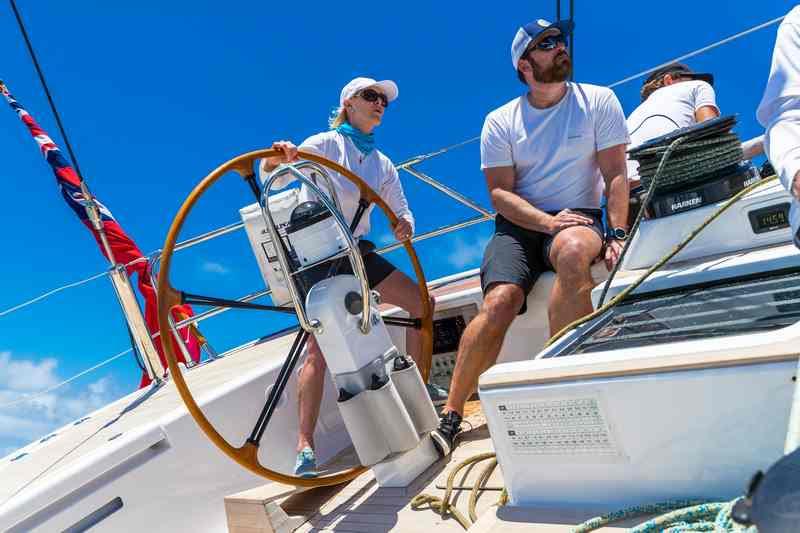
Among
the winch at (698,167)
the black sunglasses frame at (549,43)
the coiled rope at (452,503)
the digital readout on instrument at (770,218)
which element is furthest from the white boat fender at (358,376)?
the black sunglasses frame at (549,43)

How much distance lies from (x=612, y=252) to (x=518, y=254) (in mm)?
289

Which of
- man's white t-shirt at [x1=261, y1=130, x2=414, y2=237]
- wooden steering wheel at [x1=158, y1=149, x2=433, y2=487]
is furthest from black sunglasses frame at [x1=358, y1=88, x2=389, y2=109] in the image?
wooden steering wheel at [x1=158, y1=149, x2=433, y2=487]

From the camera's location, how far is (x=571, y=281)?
1.86 metres

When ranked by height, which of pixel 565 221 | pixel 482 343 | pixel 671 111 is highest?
pixel 671 111

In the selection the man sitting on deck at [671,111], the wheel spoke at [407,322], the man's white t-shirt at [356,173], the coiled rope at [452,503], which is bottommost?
the coiled rope at [452,503]

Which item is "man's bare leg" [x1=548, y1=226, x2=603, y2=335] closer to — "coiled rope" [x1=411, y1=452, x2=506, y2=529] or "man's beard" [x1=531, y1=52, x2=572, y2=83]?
"coiled rope" [x1=411, y1=452, x2=506, y2=529]

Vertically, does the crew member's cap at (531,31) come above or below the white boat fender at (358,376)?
above

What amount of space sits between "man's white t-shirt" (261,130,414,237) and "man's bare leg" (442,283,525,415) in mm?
561

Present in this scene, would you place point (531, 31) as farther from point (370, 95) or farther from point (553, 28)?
point (370, 95)

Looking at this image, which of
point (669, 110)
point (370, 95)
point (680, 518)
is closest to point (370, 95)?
point (370, 95)

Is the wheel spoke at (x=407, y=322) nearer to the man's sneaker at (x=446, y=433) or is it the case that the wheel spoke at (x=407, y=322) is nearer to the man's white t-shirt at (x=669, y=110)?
the man's sneaker at (x=446, y=433)

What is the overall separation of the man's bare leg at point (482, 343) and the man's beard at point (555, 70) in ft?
2.41

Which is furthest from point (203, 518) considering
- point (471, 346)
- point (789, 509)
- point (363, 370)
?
point (789, 509)

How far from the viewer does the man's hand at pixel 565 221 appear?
2.01 m
